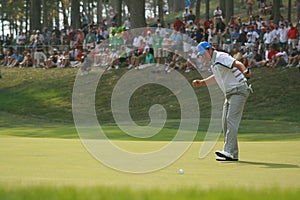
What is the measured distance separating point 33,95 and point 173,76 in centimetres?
882

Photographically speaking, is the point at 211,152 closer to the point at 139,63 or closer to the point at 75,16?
the point at 139,63

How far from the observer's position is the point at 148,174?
10.6 metres

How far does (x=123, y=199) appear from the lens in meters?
5.89

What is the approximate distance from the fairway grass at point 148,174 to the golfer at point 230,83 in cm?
33

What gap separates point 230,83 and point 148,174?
353 cm

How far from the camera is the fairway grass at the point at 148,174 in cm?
873

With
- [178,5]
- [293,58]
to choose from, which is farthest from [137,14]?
[178,5]

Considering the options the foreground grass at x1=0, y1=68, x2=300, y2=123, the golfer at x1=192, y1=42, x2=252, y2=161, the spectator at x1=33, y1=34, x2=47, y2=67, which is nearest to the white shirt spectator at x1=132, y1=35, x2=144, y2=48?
the foreground grass at x1=0, y1=68, x2=300, y2=123

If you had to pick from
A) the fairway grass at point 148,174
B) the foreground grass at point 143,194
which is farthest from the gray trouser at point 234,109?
the foreground grass at point 143,194

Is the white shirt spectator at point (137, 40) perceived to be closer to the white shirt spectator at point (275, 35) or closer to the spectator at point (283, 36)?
the white shirt spectator at point (275, 35)

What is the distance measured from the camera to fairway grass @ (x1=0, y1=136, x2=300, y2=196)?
873 cm

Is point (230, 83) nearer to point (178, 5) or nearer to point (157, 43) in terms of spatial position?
point (157, 43)

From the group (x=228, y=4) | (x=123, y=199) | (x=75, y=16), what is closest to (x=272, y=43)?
(x=228, y=4)

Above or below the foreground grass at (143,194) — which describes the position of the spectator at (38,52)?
above
